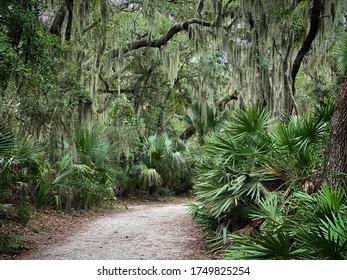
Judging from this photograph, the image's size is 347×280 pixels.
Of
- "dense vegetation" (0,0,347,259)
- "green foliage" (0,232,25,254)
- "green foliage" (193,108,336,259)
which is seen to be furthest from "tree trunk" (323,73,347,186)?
"green foliage" (0,232,25,254)

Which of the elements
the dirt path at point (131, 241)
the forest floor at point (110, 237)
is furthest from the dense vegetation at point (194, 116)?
the dirt path at point (131, 241)

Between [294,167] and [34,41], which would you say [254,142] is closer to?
[294,167]

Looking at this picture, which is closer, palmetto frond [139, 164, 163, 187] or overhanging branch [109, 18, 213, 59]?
overhanging branch [109, 18, 213, 59]

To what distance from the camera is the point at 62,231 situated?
25.4 ft

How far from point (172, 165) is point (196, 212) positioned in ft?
24.6

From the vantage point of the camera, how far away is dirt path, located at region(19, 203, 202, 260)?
220 inches

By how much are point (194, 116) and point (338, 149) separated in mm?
11280

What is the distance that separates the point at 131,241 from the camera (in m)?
6.72

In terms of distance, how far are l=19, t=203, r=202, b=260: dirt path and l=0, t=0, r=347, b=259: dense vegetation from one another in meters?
0.52

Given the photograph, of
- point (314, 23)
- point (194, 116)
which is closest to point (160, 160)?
point (194, 116)

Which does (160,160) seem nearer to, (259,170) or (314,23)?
(314,23)

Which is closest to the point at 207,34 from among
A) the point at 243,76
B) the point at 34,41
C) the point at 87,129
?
the point at 243,76

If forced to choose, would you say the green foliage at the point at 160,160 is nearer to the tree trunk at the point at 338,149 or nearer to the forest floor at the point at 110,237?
the forest floor at the point at 110,237

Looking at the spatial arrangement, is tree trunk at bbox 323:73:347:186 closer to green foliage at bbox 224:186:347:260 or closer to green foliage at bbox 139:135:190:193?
green foliage at bbox 224:186:347:260
